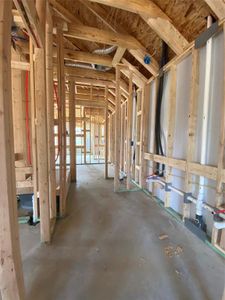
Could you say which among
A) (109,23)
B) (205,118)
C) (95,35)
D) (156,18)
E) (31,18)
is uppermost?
(109,23)

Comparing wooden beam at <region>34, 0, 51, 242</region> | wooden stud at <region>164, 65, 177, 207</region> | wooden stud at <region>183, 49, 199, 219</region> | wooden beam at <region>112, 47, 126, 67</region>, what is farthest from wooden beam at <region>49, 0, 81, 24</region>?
wooden stud at <region>183, 49, 199, 219</region>

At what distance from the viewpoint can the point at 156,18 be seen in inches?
89.1

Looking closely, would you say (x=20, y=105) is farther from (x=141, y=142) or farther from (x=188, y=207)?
(x=188, y=207)

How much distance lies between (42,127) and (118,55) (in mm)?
2402

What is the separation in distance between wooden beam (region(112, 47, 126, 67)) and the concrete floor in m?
2.91

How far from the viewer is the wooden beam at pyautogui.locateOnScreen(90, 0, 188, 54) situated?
2074 mm

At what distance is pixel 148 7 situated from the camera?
2182mm

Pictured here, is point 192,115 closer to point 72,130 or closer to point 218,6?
point 218,6


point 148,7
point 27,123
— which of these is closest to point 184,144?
point 148,7

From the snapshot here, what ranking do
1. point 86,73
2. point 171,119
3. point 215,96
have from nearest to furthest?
point 215,96 → point 171,119 → point 86,73

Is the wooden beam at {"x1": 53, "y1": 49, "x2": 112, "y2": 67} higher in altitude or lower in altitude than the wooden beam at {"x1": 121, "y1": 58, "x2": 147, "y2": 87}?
higher

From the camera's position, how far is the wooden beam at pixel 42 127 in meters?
1.81

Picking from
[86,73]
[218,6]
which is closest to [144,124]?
[86,73]

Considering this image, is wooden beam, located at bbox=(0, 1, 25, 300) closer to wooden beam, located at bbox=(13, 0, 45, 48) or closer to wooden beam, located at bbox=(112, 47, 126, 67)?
wooden beam, located at bbox=(13, 0, 45, 48)
